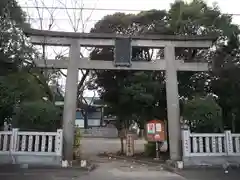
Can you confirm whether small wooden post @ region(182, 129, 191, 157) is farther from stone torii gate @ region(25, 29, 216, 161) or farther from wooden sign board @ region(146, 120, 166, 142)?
wooden sign board @ region(146, 120, 166, 142)

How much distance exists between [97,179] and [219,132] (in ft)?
17.9

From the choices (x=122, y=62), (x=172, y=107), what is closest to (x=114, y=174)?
(x=172, y=107)

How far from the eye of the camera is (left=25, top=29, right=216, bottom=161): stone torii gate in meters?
11.9

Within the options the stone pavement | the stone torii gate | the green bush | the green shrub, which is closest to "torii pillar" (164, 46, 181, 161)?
Result: the stone torii gate

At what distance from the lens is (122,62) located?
486 inches

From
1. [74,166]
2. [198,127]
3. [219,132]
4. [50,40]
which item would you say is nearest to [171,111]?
[198,127]

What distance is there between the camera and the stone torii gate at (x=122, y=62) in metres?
11.9

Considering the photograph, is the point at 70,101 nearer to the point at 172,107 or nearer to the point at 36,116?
the point at 36,116

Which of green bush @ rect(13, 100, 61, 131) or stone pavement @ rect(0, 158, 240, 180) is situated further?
green bush @ rect(13, 100, 61, 131)

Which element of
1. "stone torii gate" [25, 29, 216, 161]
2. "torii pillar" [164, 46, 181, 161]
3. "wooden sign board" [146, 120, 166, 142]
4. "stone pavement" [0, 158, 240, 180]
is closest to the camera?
"stone pavement" [0, 158, 240, 180]

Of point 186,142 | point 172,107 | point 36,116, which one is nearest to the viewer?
point 36,116

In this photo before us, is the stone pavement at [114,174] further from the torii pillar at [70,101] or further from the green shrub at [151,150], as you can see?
the green shrub at [151,150]

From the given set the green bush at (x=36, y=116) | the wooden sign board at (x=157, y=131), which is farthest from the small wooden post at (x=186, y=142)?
the green bush at (x=36, y=116)

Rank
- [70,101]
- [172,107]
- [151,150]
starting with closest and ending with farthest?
1. [70,101]
2. [172,107]
3. [151,150]
